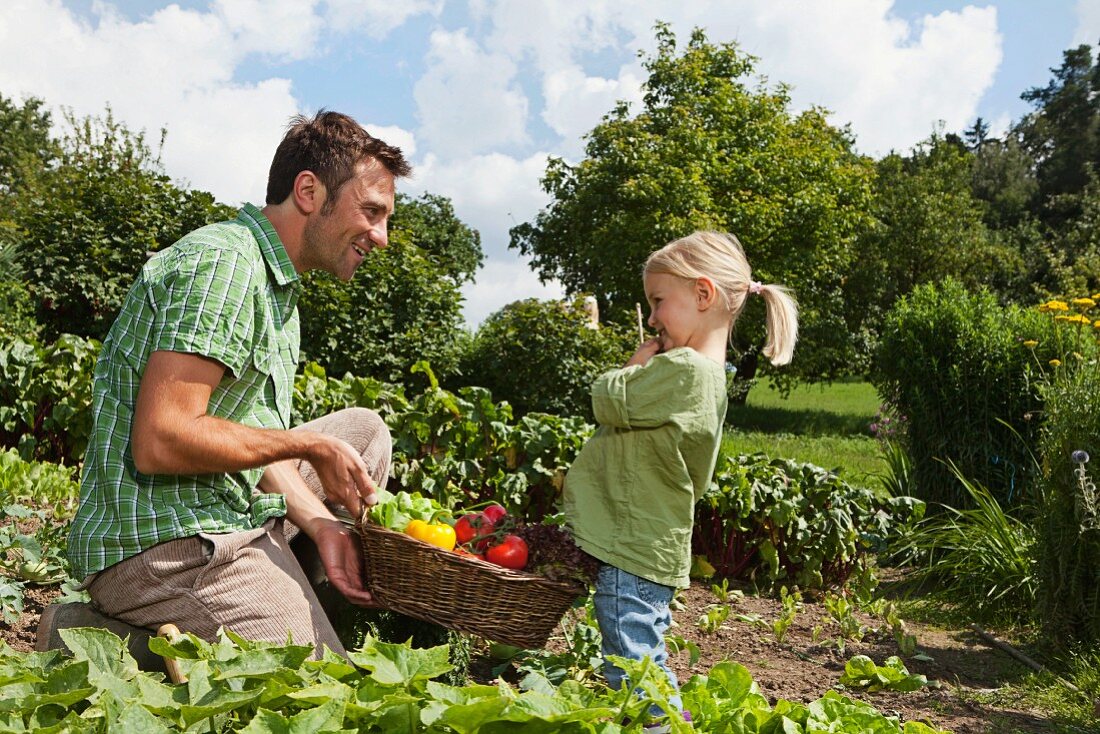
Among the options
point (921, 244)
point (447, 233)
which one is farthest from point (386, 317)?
point (447, 233)

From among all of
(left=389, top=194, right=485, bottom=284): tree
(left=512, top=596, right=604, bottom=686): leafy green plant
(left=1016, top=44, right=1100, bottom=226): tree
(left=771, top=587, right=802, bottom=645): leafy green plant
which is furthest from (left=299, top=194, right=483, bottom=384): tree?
(left=1016, top=44, right=1100, bottom=226): tree

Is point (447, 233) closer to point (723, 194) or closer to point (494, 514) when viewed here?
point (723, 194)

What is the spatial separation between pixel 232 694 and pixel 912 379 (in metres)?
7.11

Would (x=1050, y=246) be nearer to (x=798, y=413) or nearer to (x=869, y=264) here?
(x=869, y=264)

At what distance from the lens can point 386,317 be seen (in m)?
10.8

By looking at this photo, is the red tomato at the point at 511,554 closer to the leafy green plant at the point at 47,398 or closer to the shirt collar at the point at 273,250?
the shirt collar at the point at 273,250

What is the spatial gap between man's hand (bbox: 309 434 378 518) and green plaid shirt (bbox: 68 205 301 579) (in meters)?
0.22

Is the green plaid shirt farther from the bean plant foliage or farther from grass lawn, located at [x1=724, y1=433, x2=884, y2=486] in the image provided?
grass lawn, located at [x1=724, y1=433, x2=884, y2=486]

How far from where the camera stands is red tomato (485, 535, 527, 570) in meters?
2.89

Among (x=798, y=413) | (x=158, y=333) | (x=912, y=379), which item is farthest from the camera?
(x=798, y=413)

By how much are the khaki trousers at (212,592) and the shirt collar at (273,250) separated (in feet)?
2.19

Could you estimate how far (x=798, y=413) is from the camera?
21.5 meters

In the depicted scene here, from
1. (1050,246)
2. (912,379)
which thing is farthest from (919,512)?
(1050,246)

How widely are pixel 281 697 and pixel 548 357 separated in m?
10.6
